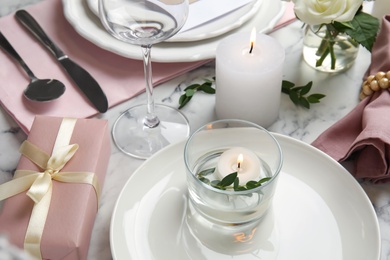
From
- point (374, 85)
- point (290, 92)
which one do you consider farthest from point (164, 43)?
point (374, 85)

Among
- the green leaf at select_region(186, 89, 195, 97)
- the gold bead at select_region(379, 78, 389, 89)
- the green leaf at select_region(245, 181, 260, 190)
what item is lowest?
the green leaf at select_region(186, 89, 195, 97)

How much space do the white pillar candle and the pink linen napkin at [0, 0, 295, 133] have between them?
0.36 feet

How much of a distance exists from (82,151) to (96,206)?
6 cm

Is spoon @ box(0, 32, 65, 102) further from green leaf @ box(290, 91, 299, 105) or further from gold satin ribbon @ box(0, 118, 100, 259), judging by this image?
green leaf @ box(290, 91, 299, 105)

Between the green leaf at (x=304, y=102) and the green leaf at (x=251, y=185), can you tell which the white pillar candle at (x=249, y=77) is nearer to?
the green leaf at (x=304, y=102)

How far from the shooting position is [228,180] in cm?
62

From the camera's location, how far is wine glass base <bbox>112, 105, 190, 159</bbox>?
2.46 feet

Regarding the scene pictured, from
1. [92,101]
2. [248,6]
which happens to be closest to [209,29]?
[248,6]

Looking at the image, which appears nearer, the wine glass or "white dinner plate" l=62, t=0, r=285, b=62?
the wine glass

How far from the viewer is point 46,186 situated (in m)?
0.62

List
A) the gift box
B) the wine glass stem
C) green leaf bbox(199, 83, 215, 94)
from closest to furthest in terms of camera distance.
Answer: the gift box < the wine glass stem < green leaf bbox(199, 83, 215, 94)

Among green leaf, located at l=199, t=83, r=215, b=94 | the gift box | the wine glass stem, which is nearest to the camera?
the gift box

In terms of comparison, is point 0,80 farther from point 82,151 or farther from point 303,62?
point 303,62

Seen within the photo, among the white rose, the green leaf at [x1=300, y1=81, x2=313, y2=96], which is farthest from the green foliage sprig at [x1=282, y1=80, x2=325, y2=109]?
the white rose
